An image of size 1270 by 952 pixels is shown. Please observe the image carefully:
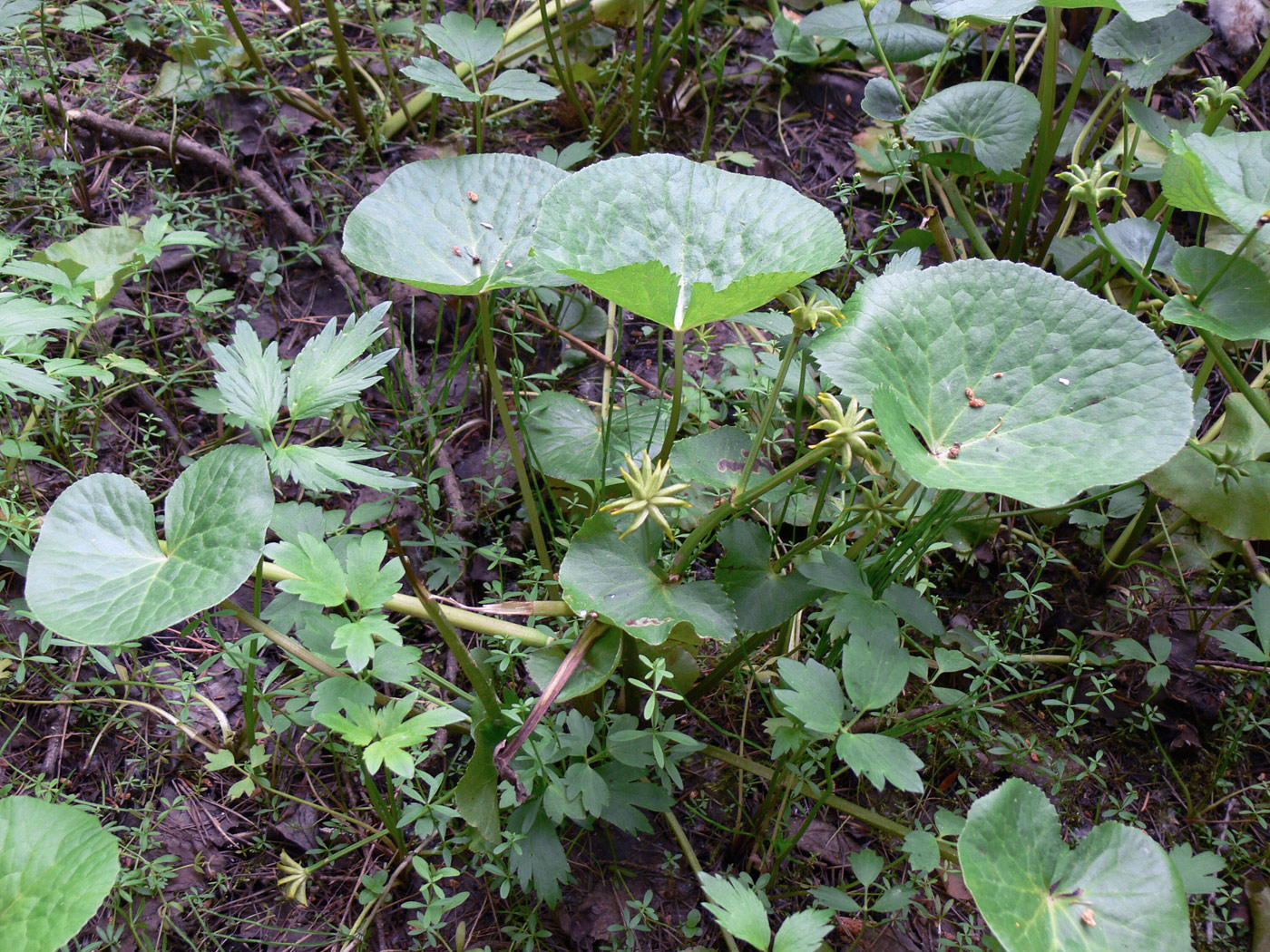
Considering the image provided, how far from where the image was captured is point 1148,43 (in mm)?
1911

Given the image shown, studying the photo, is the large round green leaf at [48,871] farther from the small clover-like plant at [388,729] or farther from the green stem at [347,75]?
the green stem at [347,75]

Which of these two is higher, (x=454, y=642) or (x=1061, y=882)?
(x=454, y=642)

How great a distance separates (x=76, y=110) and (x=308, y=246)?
34.1 inches

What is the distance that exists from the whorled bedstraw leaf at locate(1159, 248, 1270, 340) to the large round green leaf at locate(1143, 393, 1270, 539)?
0.88 feet

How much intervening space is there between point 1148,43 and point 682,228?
4.37 feet

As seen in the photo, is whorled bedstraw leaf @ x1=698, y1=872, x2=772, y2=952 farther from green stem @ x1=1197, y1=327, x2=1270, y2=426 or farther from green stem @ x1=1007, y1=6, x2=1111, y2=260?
green stem @ x1=1007, y1=6, x2=1111, y2=260

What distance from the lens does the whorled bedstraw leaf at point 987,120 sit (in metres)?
1.90

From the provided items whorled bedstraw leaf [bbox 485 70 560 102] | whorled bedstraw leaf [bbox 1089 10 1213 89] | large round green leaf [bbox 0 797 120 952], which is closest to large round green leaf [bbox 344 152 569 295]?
whorled bedstraw leaf [bbox 485 70 560 102]

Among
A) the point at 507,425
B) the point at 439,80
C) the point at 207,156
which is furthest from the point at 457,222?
the point at 207,156

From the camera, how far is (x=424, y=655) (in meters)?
1.67

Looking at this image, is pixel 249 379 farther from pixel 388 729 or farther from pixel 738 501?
pixel 738 501

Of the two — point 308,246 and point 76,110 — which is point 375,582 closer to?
point 308,246

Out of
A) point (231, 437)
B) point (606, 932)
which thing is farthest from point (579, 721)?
point (231, 437)

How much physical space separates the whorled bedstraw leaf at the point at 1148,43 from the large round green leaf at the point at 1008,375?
95 centimetres
